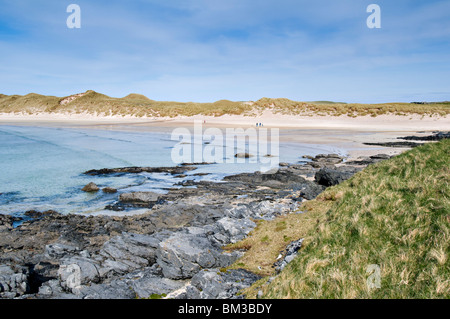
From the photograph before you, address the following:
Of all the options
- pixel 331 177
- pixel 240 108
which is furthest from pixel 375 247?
pixel 240 108

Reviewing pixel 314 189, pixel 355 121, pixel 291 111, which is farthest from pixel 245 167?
pixel 291 111

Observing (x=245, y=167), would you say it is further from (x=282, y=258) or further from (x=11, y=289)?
(x=11, y=289)

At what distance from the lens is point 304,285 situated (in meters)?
4.60

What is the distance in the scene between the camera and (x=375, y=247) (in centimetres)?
526

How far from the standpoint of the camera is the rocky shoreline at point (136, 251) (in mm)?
6285

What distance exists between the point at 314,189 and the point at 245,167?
9.71 m

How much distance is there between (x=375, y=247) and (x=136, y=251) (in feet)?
18.5

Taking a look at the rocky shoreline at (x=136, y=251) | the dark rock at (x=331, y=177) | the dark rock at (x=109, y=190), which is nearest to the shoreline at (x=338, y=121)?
the dark rock at (x=331, y=177)

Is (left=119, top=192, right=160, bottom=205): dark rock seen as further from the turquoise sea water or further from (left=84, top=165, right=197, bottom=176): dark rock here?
(left=84, top=165, right=197, bottom=176): dark rock

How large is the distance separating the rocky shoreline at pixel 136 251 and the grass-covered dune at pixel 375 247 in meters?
0.71

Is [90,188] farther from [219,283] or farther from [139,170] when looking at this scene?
[219,283]

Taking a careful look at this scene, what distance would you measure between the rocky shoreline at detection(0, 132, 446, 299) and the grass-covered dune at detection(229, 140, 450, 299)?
712 millimetres

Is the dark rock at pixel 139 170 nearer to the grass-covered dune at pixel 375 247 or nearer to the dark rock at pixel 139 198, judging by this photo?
the dark rock at pixel 139 198

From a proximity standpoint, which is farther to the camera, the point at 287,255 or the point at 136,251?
the point at 136,251
